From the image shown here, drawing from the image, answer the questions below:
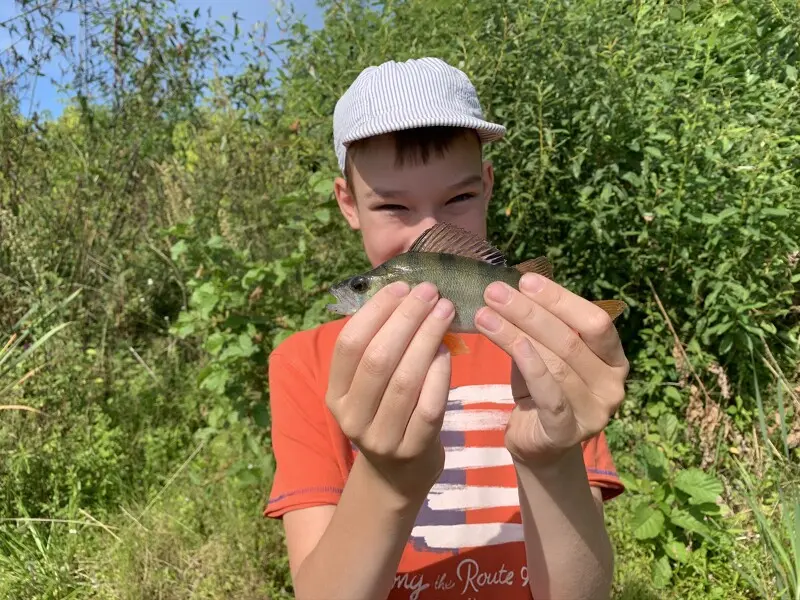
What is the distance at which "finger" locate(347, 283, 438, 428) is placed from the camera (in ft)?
4.42

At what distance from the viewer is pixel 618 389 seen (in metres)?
1.43

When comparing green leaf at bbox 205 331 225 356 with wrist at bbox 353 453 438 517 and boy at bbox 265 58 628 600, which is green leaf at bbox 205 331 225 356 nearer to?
boy at bbox 265 58 628 600

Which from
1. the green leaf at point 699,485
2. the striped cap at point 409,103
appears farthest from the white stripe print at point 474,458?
the green leaf at point 699,485

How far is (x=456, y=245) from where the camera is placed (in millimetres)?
1550

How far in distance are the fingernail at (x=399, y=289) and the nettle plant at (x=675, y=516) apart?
249 centimetres

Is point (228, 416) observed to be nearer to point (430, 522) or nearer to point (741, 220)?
point (430, 522)

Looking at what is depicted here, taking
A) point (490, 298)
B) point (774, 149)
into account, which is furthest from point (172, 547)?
point (774, 149)

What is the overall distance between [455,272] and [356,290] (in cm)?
33

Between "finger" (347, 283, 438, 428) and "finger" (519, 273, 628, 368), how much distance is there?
0.83 ft

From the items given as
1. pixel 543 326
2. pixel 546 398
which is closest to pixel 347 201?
pixel 543 326

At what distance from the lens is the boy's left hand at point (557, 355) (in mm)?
1330

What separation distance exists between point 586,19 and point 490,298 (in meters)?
2.96

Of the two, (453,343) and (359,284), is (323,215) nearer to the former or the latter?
(359,284)

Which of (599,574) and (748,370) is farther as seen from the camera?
(748,370)
